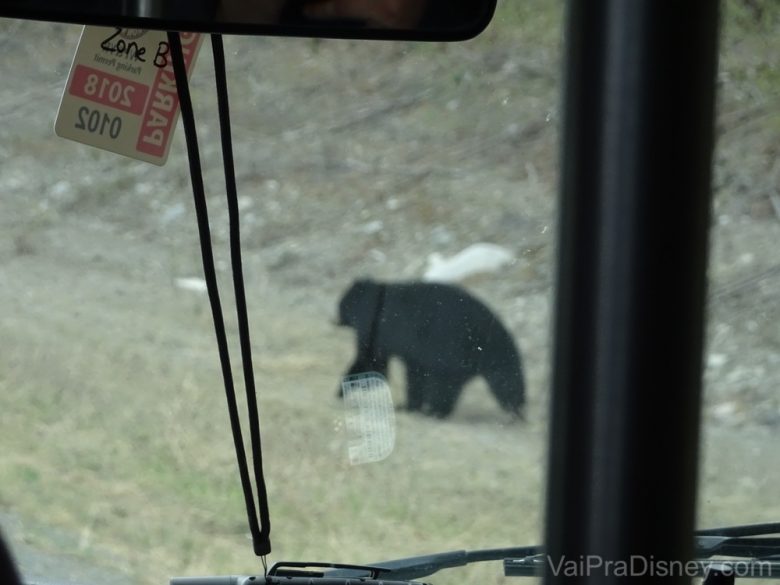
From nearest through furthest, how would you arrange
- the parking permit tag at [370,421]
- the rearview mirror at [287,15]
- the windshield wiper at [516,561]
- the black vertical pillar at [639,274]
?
the black vertical pillar at [639,274] → the rearview mirror at [287,15] → the windshield wiper at [516,561] → the parking permit tag at [370,421]

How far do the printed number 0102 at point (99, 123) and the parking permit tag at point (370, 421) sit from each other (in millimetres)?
745

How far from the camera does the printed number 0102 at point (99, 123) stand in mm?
1786

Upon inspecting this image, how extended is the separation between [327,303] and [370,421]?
1.40 feet

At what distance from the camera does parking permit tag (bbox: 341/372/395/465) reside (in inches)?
87.5

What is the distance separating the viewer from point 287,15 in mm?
1374

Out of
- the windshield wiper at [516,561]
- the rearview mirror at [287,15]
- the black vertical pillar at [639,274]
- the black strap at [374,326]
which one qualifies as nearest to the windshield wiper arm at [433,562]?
the windshield wiper at [516,561]

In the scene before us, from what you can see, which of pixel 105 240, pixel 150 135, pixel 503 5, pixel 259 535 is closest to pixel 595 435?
pixel 259 535

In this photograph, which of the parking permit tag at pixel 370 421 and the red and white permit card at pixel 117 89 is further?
the parking permit tag at pixel 370 421

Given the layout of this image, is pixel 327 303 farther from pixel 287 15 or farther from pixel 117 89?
pixel 287 15

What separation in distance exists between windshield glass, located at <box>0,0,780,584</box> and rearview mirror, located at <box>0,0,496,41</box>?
89 centimetres

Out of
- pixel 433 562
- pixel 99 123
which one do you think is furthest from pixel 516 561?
pixel 99 123

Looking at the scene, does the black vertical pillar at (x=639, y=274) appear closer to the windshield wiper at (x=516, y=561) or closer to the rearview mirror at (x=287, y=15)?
the rearview mirror at (x=287, y=15)

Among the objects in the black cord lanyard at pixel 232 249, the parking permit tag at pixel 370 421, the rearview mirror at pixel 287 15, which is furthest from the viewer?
the parking permit tag at pixel 370 421

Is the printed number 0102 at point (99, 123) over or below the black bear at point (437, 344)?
over
